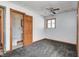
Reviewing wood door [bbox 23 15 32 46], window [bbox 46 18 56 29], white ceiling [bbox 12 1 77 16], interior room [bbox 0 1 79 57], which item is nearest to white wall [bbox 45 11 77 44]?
interior room [bbox 0 1 79 57]

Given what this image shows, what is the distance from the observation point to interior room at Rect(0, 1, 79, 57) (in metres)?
2.73

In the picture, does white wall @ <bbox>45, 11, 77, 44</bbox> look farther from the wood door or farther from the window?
the wood door

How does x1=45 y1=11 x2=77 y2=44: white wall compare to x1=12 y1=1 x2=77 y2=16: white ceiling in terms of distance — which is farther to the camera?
x1=45 y1=11 x2=77 y2=44: white wall

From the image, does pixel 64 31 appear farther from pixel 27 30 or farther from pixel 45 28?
pixel 27 30

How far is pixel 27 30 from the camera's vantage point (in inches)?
162

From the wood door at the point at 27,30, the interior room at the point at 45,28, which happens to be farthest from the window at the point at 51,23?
the wood door at the point at 27,30

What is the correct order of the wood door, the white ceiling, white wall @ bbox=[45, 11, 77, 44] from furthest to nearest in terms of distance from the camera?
the wood door → white wall @ bbox=[45, 11, 77, 44] → the white ceiling

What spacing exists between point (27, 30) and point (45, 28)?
1078 millimetres

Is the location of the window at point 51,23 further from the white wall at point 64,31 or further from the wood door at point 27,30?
the wood door at point 27,30

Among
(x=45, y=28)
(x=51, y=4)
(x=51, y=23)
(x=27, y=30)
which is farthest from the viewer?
(x=27, y=30)

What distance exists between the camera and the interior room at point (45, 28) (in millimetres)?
2733

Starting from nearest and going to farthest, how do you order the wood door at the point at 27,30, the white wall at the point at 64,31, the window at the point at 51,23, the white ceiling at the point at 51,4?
the white ceiling at the point at 51,4, the window at the point at 51,23, the white wall at the point at 64,31, the wood door at the point at 27,30

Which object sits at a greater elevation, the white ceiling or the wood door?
the white ceiling

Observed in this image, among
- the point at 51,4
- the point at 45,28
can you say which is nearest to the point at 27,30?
the point at 45,28
